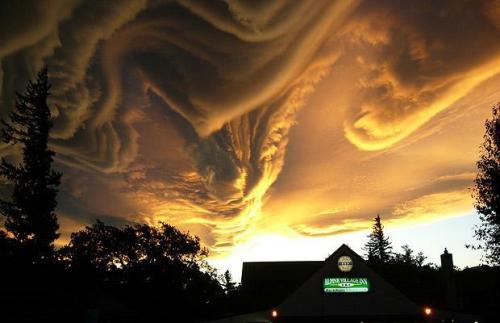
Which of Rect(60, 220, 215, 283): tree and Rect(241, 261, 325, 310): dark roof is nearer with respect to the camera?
Rect(241, 261, 325, 310): dark roof

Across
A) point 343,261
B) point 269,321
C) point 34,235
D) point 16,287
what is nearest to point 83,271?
point 16,287

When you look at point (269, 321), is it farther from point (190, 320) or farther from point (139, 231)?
point (139, 231)

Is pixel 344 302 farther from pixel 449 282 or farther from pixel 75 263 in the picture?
pixel 75 263

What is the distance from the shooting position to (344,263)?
37000 mm

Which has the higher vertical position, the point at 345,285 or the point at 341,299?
the point at 345,285

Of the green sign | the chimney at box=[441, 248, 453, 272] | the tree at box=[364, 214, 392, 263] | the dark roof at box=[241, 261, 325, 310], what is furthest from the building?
the tree at box=[364, 214, 392, 263]

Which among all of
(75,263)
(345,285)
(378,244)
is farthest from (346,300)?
(378,244)

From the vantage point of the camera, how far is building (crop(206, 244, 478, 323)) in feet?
115

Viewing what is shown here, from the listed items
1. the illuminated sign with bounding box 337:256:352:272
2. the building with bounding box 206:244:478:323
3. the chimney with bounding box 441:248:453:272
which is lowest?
the building with bounding box 206:244:478:323

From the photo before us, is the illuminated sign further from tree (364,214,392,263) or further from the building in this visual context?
tree (364,214,392,263)

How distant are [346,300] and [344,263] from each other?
318 centimetres

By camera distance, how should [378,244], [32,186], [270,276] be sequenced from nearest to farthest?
[32,186]
[270,276]
[378,244]

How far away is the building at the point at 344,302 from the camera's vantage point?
3512cm

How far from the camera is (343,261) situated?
37.0m
